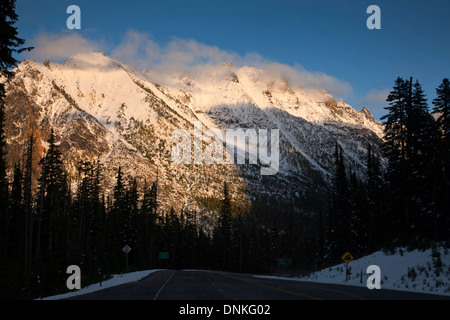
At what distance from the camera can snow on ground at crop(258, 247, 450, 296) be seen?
905 inches

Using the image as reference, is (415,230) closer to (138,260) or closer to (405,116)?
(405,116)

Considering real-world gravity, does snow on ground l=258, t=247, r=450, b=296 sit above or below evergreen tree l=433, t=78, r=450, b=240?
below

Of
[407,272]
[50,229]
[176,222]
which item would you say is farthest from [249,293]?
[176,222]

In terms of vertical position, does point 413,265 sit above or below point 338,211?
below

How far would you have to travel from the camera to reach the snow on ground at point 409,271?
75.4ft

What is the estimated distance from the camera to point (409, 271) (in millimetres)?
26203

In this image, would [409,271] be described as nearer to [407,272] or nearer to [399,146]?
[407,272]

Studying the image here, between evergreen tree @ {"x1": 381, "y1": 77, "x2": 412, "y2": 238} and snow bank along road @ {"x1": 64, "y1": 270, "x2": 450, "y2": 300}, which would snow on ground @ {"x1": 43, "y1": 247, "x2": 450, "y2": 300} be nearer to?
snow bank along road @ {"x1": 64, "y1": 270, "x2": 450, "y2": 300}

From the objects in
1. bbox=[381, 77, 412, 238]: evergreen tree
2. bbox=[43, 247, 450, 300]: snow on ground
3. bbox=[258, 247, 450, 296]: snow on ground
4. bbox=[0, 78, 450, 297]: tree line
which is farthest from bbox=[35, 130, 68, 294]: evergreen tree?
bbox=[381, 77, 412, 238]: evergreen tree

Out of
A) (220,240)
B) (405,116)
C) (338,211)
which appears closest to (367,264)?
(405,116)

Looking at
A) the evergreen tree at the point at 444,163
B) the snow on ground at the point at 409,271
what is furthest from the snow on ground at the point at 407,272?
→ the evergreen tree at the point at 444,163
